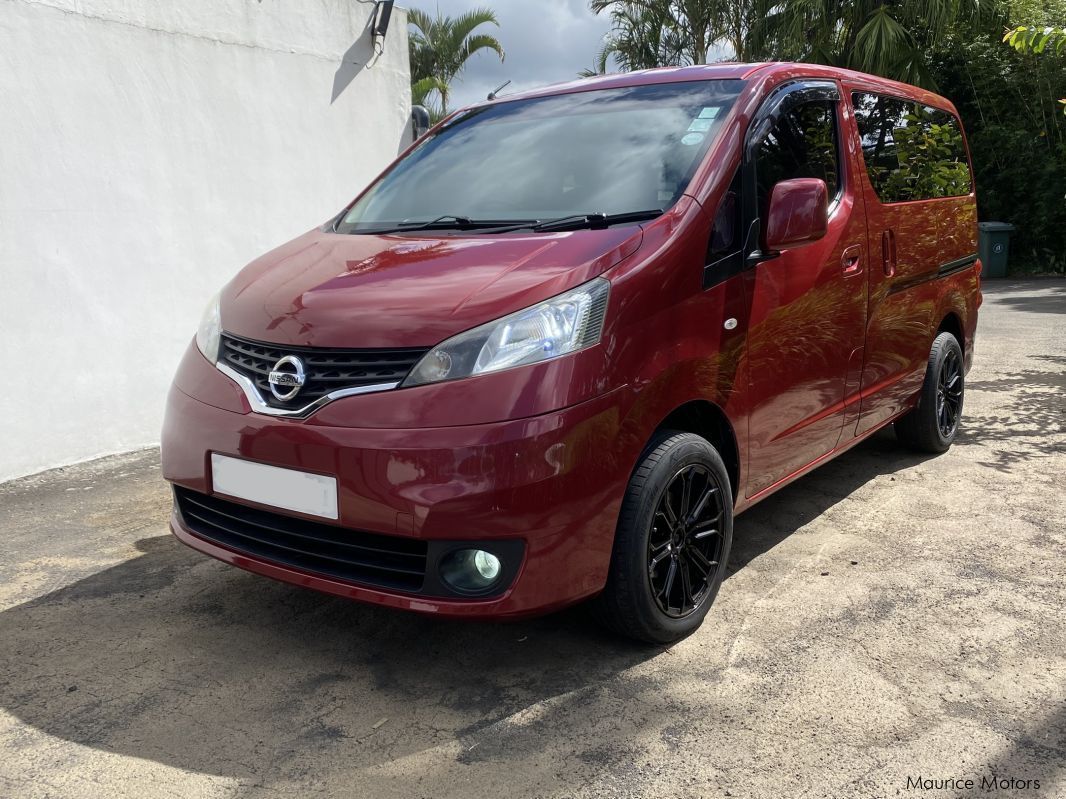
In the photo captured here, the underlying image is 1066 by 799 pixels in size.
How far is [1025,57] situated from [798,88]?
13.7 meters

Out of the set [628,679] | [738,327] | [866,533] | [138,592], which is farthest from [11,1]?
[866,533]

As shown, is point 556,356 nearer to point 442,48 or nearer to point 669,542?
point 669,542

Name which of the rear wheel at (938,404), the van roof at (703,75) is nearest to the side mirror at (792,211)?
the van roof at (703,75)

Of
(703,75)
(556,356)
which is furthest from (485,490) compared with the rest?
(703,75)

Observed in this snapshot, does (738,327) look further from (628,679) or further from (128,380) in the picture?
(128,380)

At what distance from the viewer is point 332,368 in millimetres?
2488

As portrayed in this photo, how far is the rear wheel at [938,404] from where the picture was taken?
4.67 m

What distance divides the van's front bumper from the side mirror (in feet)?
3.08

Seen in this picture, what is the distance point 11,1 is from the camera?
4.63 m

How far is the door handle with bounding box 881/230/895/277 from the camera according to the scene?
3883 mm

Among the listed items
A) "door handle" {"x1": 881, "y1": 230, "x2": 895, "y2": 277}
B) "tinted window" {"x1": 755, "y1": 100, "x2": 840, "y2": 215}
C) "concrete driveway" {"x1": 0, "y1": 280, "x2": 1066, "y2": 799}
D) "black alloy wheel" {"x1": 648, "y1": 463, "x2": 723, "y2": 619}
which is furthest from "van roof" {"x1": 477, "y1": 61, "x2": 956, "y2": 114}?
"concrete driveway" {"x1": 0, "y1": 280, "x2": 1066, "y2": 799}

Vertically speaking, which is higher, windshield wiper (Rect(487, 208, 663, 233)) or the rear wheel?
windshield wiper (Rect(487, 208, 663, 233))

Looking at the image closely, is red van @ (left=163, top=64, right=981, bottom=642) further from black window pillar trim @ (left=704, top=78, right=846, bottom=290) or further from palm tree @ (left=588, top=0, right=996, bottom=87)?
palm tree @ (left=588, top=0, right=996, bottom=87)

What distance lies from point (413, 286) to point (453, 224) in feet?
1.98
